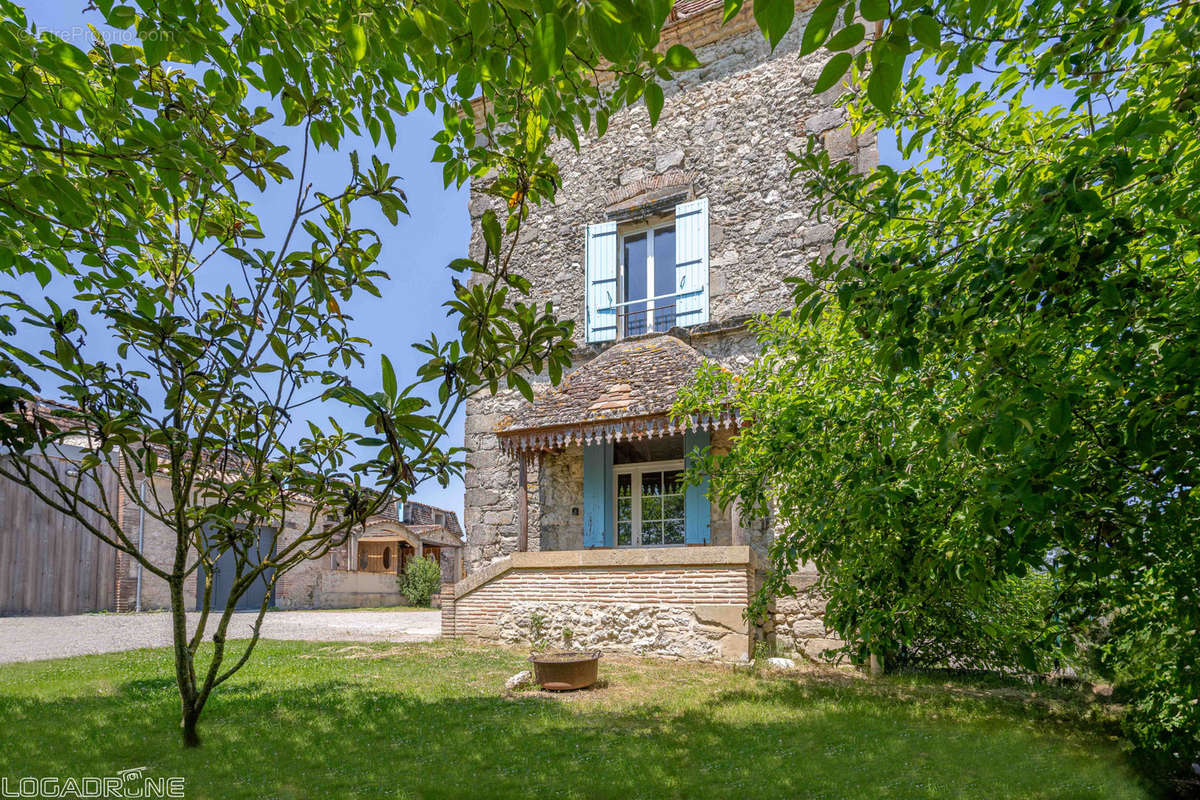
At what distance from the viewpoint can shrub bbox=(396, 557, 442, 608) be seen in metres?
20.8

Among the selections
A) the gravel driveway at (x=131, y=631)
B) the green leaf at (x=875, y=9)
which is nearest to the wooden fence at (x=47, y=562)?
the gravel driveway at (x=131, y=631)

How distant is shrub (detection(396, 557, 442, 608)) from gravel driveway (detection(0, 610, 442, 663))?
5722 millimetres

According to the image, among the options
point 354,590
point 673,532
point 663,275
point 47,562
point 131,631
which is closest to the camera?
point 673,532

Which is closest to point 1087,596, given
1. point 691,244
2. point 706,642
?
point 706,642

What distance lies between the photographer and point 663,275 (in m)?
10.4

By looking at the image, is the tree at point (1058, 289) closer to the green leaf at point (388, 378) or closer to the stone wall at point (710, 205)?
the green leaf at point (388, 378)

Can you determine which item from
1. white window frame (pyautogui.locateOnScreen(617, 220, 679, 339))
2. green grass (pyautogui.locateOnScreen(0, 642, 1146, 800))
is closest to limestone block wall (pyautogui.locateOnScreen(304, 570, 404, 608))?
green grass (pyautogui.locateOnScreen(0, 642, 1146, 800))

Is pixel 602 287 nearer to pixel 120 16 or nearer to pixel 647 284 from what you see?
pixel 647 284

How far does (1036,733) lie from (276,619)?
14218 millimetres

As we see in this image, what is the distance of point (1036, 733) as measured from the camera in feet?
16.4

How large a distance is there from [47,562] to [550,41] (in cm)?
1638

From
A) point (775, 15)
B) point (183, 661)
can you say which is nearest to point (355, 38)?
point (775, 15)

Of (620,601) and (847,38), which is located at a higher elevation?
(847,38)

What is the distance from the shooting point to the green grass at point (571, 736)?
370 centimetres
